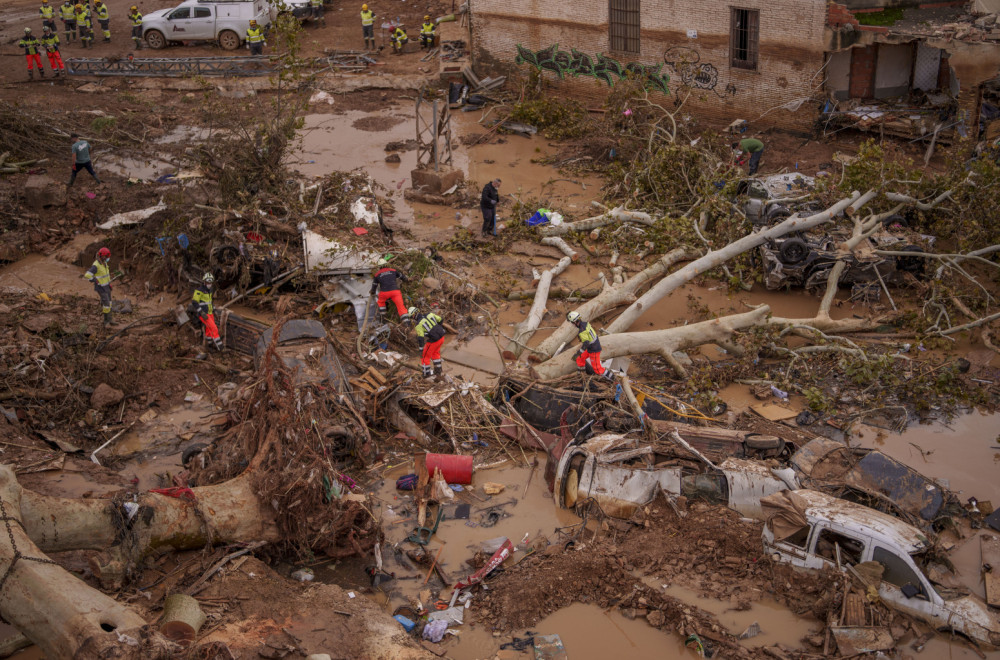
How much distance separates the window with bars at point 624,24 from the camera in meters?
18.8

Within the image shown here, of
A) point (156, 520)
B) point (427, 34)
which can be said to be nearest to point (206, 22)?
point (427, 34)

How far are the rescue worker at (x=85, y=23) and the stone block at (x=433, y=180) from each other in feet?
46.9

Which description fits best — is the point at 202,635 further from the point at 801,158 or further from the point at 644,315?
the point at 801,158

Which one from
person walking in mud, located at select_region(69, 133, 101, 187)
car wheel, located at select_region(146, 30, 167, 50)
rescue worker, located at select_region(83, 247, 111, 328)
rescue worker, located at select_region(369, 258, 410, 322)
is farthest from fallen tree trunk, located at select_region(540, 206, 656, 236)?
car wheel, located at select_region(146, 30, 167, 50)

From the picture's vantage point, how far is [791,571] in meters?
7.41

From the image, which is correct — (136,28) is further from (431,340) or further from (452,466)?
(452,466)

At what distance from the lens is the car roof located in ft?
22.8

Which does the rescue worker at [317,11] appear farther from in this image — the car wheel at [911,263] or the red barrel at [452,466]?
the red barrel at [452,466]

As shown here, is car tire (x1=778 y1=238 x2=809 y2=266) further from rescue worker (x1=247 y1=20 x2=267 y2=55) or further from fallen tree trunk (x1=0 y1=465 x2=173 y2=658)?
rescue worker (x1=247 y1=20 x2=267 y2=55)

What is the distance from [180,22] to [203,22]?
2.29 ft

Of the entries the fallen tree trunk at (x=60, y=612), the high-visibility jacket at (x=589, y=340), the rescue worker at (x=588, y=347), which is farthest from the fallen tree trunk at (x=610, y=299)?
the fallen tree trunk at (x=60, y=612)

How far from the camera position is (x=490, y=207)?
14.1 metres

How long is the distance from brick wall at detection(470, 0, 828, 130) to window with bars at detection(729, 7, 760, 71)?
4.5 inches

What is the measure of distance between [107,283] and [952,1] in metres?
18.1
